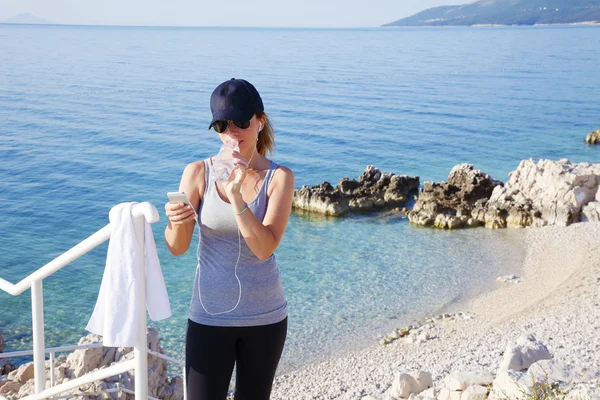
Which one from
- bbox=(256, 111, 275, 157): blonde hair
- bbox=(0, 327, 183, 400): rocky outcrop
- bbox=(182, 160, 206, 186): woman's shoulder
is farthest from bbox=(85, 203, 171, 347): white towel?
bbox=(0, 327, 183, 400): rocky outcrop

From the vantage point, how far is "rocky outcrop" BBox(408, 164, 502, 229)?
63.1 ft

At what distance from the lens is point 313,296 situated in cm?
1475

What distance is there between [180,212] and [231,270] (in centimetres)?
38

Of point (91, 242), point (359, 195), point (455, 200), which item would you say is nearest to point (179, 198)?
point (91, 242)

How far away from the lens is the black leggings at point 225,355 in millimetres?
3201

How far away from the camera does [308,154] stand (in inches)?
1208

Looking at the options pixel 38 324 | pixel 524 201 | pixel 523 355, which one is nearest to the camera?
pixel 38 324

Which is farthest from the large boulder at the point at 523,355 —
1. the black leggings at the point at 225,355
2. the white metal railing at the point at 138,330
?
the white metal railing at the point at 138,330

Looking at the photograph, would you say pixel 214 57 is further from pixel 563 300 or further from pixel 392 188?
pixel 563 300

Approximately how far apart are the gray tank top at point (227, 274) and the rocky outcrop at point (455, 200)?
16.4 meters

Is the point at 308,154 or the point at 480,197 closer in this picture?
the point at 480,197

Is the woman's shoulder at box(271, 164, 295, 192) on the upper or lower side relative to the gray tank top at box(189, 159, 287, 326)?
upper

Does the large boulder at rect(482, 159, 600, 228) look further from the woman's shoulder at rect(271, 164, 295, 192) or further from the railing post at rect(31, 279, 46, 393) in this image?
the railing post at rect(31, 279, 46, 393)

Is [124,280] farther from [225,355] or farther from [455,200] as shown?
[455,200]
